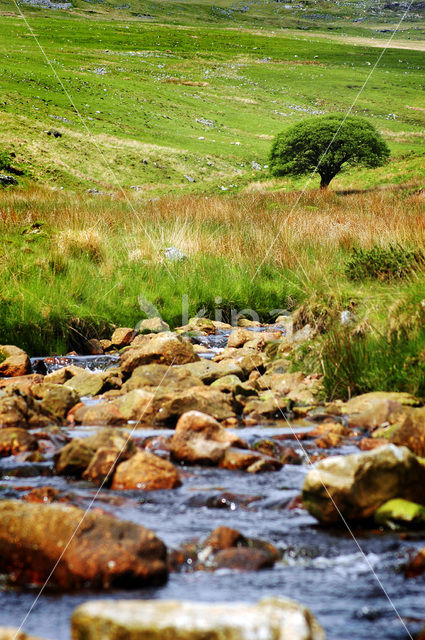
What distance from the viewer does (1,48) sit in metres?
70.2

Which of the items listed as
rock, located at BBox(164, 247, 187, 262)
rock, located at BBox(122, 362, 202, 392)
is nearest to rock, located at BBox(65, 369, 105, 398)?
rock, located at BBox(122, 362, 202, 392)

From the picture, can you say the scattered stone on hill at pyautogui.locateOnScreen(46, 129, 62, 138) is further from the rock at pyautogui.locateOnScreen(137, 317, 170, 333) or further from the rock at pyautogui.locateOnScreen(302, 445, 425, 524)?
the rock at pyautogui.locateOnScreen(302, 445, 425, 524)

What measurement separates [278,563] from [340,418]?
2438 mm

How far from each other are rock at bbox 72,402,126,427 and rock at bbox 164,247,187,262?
237 inches

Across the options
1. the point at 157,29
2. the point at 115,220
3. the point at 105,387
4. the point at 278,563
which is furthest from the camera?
the point at 157,29

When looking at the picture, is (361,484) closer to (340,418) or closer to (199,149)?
(340,418)

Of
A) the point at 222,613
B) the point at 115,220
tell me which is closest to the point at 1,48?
the point at 115,220

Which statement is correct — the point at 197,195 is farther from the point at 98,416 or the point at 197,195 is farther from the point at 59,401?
the point at 98,416

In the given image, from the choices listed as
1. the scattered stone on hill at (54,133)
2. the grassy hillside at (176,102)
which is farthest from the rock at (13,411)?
the scattered stone on hill at (54,133)

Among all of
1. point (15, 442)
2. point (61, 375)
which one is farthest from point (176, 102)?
point (15, 442)

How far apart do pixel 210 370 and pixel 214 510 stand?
10.4 feet

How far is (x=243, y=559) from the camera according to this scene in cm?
281

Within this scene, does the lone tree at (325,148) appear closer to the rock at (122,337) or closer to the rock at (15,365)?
the rock at (122,337)

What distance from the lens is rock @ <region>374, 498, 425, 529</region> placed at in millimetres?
3129
